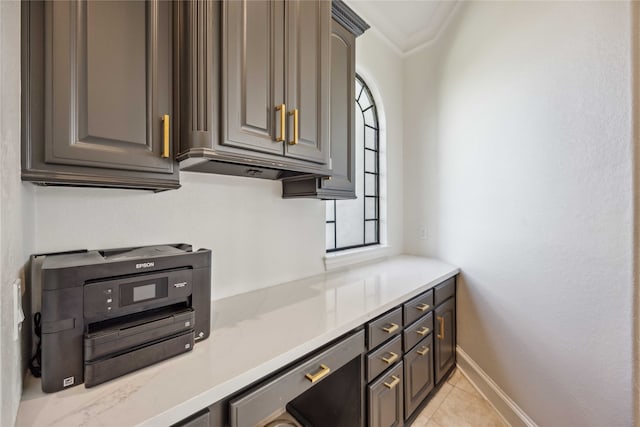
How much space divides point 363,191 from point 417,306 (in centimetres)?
123

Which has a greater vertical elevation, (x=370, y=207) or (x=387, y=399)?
(x=370, y=207)

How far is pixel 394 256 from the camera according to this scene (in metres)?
2.62

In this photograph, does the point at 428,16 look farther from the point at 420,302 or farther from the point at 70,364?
the point at 70,364

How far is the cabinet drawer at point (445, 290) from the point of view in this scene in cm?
182

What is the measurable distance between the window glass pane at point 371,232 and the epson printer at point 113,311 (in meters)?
1.85

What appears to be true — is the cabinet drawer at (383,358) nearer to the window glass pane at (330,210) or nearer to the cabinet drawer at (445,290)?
the cabinet drawer at (445,290)

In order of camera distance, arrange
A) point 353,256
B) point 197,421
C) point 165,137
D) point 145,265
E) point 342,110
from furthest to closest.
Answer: point 353,256 < point 342,110 < point 165,137 < point 145,265 < point 197,421

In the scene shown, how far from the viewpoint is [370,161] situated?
102 inches

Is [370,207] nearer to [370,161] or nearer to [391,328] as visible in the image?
[370,161]

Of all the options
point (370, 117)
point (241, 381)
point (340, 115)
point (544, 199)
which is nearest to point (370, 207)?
point (370, 117)

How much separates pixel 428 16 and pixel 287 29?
1.85m

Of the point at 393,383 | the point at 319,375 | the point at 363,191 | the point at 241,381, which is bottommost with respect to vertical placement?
the point at 393,383

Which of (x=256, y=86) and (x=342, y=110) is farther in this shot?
(x=342, y=110)

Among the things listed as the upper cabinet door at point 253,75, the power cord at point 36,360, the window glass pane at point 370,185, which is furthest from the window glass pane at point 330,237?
the power cord at point 36,360
